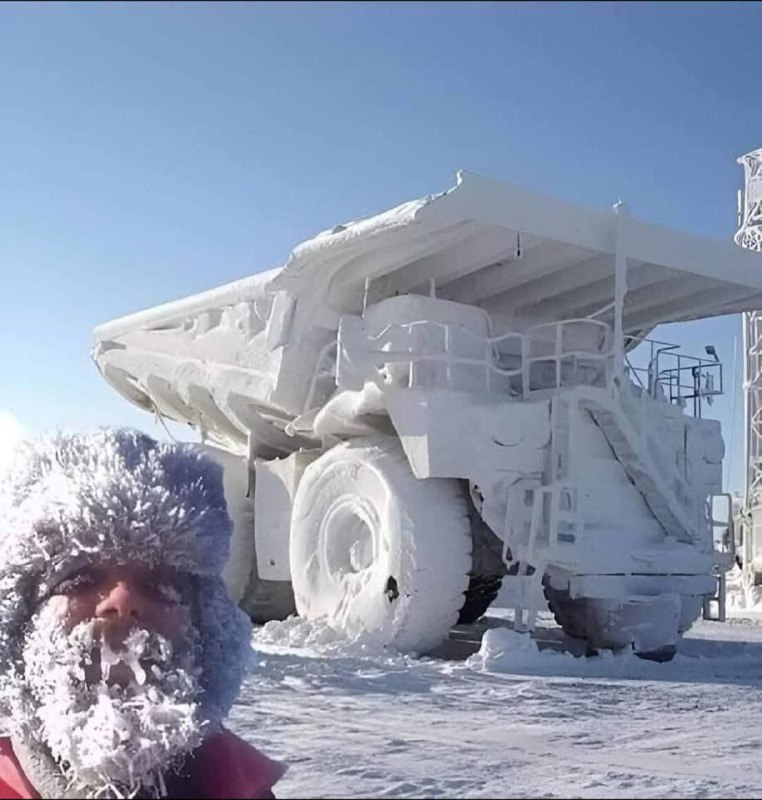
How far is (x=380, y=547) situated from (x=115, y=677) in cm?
840

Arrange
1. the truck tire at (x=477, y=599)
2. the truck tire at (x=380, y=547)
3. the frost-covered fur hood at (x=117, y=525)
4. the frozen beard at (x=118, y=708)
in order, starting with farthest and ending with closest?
the truck tire at (x=477, y=599), the truck tire at (x=380, y=547), the frost-covered fur hood at (x=117, y=525), the frozen beard at (x=118, y=708)

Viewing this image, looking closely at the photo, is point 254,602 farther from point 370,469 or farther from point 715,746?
point 715,746

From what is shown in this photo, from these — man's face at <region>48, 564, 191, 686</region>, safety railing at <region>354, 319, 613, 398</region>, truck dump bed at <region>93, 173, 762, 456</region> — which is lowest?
man's face at <region>48, 564, 191, 686</region>

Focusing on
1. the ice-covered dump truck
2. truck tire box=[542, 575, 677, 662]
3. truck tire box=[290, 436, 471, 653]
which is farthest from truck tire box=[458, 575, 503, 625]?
truck tire box=[290, 436, 471, 653]

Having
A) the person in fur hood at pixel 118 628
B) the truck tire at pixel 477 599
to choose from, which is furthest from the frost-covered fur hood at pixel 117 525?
the truck tire at pixel 477 599

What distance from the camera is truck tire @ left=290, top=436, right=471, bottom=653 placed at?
9297mm

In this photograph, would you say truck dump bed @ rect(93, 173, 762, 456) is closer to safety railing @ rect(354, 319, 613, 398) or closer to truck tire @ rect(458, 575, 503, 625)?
safety railing @ rect(354, 319, 613, 398)

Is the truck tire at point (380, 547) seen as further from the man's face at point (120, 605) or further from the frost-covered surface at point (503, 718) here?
the man's face at point (120, 605)

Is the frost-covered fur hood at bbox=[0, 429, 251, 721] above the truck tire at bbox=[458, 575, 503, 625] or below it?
above

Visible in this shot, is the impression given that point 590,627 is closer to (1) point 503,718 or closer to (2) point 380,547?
(2) point 380,547

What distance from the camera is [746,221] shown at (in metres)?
23.8

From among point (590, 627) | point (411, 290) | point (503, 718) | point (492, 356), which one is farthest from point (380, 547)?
point (503, 718)

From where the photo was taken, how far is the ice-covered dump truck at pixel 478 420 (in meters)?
9.43

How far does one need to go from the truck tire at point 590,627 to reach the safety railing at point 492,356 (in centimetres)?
194
